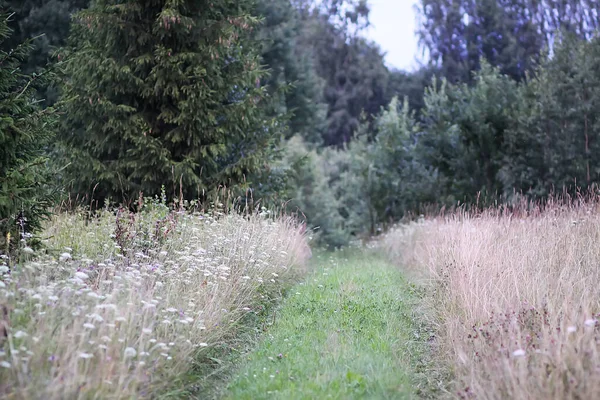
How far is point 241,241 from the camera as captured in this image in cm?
816

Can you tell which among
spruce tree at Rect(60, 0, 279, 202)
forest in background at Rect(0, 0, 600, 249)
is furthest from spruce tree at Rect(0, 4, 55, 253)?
spruce tree at Rect(60, 0, 279, 202)

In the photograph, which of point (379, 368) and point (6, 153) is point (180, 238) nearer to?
point (6, 153)

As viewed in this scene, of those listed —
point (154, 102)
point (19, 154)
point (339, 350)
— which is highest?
point (154, 102)

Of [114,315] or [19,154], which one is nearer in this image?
[114,315]

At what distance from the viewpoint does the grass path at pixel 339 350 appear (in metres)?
4.49

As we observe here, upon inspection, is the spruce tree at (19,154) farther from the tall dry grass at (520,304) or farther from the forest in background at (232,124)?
the tall dry grass at (520,304)

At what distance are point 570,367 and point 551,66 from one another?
1771 centimetres

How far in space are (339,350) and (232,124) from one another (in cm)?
737

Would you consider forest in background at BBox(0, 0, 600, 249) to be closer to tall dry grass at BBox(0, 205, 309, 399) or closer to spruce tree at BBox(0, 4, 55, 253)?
spruce tree at BBox(0, 4, 55, 253)

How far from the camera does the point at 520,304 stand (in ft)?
16.6

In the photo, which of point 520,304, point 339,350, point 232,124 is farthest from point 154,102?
point 520,304

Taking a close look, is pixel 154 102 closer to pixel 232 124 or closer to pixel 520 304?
pixel 232 124

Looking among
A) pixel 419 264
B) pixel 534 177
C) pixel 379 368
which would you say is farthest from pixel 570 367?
pixel 534 177

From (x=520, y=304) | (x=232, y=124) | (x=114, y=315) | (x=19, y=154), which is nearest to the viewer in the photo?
(x=114, y=315)
